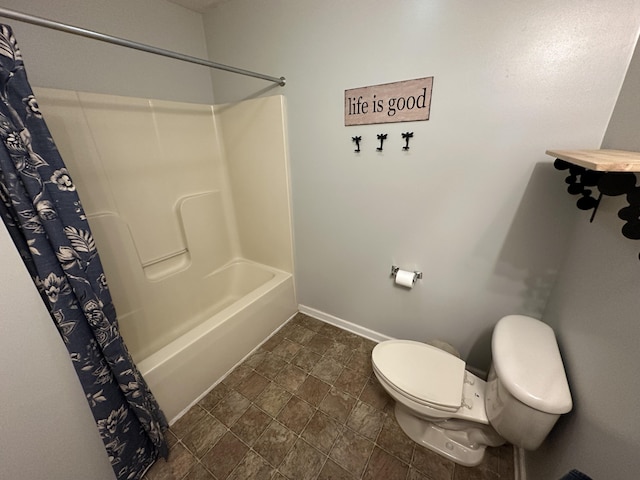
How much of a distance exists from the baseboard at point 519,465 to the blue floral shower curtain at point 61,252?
1684mm

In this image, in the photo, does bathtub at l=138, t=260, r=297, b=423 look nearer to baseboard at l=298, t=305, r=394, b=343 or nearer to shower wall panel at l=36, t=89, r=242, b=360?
baseboard at l=298, t=305, r=394, b=343

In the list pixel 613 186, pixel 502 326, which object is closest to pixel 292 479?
pixel 502 326

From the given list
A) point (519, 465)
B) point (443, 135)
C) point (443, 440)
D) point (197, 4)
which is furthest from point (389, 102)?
point (519, 465)

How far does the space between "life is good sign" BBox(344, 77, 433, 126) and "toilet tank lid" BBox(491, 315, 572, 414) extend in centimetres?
108

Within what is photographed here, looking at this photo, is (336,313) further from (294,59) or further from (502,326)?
(294,59)

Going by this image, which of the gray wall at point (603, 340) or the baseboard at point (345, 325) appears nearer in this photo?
the gray wall at point (603, 340)

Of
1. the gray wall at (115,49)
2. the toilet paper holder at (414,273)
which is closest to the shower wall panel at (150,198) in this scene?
the gray wall at (115,49)

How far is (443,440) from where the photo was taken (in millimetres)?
1203

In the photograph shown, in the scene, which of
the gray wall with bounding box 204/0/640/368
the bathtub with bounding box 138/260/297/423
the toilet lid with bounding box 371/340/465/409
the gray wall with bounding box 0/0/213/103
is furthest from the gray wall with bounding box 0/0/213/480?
the toilet lid with bounding box 371/340/465/409

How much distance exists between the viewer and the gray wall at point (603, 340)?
601 millimetres

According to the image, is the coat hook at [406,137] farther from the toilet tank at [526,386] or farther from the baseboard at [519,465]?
the baseboard at [519,465]

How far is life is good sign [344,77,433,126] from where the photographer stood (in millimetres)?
1188

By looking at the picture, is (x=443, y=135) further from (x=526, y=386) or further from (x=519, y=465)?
(x=519, y=465)

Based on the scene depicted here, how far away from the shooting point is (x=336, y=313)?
1986 millimetres
